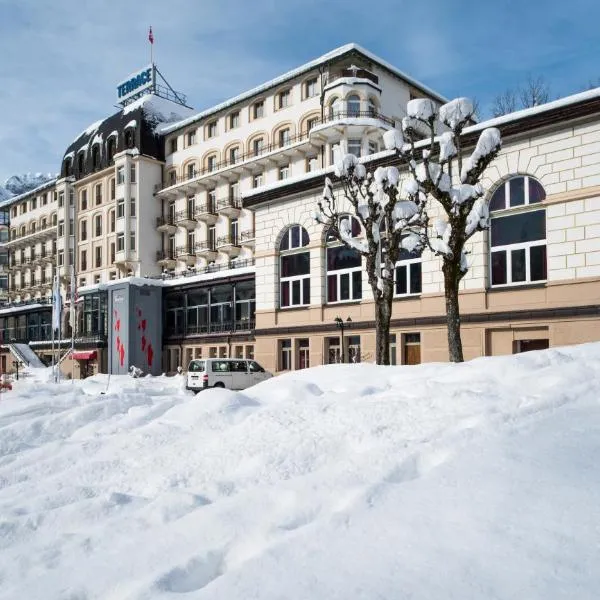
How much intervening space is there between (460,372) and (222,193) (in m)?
37.4

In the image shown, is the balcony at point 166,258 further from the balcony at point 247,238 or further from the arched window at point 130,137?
the arched window at point 130,137

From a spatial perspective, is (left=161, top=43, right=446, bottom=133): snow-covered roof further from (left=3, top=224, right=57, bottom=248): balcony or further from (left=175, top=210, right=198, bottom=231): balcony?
(left=3, top=224, right=57, bottom=248): balcony

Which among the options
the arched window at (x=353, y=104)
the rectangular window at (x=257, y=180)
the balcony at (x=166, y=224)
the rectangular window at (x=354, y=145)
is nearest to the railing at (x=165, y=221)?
the balcony at (x=166, y=224)

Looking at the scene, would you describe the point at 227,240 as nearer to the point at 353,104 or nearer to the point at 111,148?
the point at 353,104

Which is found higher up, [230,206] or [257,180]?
[257,180]

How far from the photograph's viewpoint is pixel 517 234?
21.7 metres

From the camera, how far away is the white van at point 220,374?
78.8ft

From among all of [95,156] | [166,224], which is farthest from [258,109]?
[95,156]

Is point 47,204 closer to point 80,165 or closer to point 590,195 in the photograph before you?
point 80,165

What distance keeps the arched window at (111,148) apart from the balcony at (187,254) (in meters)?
10.8

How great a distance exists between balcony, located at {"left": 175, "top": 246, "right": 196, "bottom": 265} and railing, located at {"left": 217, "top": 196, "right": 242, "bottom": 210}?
458cm

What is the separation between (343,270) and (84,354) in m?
25.6

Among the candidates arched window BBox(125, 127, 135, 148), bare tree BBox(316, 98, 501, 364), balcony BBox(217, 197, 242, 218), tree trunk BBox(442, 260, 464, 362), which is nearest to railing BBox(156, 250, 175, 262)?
balcony BBox(217, 197, 242, 218)

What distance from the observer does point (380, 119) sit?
37375mm
